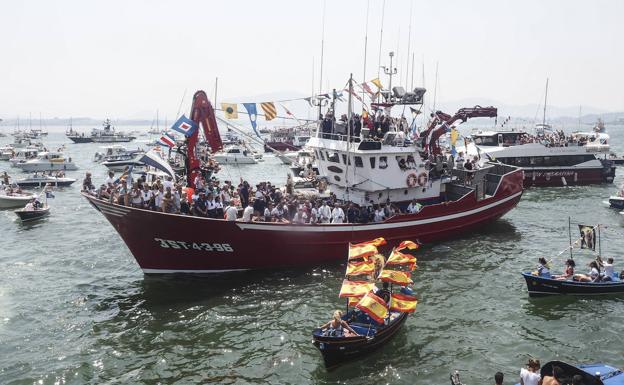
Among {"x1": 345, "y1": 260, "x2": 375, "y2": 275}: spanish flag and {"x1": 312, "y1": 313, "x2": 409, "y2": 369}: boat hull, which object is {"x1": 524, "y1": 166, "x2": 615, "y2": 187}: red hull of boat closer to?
{"x1": 345, "y1": 260, "x2": 375, "y2": 275}: spanish flag

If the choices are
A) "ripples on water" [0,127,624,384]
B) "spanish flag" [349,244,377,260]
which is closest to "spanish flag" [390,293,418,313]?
"ripples on water" [0,127,624,384]

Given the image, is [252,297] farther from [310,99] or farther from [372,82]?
[372,82]

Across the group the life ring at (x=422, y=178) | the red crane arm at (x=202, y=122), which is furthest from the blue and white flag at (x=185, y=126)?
the life ring at (x=422, y=178)

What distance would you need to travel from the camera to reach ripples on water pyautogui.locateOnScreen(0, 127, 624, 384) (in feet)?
44.3

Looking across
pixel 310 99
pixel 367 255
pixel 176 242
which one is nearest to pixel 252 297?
pixel 176 242

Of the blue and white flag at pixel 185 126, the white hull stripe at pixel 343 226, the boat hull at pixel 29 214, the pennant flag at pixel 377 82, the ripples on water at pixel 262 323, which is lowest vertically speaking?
the ripples on water at pixel 262 323

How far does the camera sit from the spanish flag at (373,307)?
42.6ft

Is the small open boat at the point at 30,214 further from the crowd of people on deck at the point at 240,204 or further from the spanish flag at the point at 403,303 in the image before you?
the spanish flag at the point at 403,303

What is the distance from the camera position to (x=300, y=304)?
57.4 feet

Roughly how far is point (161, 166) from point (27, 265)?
867 centimetres

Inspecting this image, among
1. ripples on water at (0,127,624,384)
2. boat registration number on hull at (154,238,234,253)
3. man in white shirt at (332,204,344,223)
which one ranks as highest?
man in white shirt at (332,204,344,223)

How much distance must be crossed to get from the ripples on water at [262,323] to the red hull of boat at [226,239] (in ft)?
2.09

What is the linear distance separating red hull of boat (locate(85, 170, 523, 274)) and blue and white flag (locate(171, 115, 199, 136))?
4.50m

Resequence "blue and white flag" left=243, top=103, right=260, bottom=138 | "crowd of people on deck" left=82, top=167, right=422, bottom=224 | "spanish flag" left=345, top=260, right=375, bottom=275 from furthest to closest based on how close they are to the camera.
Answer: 1. "blue and white flag" left=243, top=103, right=260, bottom=138
2. "crowd of people on deck" left=82, top=167, right=422, bottom=224
3. "spanish flag" left=345, top=260, right=375, bottom=275
